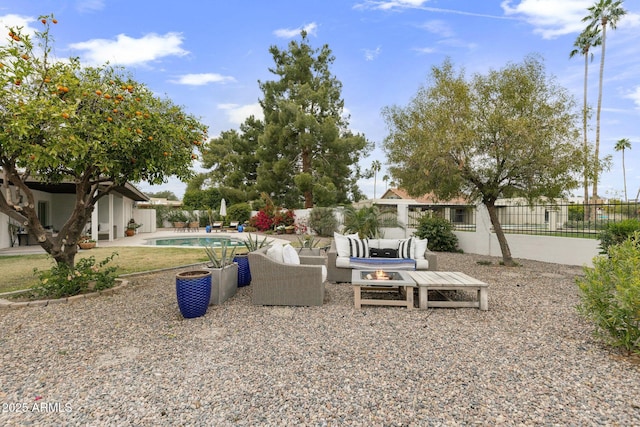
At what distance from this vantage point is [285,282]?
487cm

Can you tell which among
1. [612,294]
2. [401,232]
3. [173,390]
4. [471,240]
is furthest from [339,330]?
[401,232]

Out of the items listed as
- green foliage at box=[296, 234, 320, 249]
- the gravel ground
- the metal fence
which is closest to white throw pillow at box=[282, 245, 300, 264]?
the gravel ground

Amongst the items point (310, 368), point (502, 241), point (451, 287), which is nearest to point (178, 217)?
point (502, 241)

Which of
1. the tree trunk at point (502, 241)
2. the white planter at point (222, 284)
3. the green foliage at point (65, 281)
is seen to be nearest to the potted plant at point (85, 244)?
the green foliage at point (65, 281)

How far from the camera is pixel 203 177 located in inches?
1145

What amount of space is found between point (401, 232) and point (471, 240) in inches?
107

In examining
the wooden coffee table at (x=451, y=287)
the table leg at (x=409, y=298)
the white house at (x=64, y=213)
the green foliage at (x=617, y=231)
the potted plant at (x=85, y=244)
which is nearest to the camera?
the wooden coffee table at (x=451, y=287)

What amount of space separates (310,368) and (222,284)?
2.59 m

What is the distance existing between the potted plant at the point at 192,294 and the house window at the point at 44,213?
14347mm

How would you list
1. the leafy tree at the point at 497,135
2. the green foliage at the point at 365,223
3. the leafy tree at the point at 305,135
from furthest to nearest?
the leafy tree at the point at 305,135, the green foliage at the point at 365,223, the leafy tree at the point at 497,135

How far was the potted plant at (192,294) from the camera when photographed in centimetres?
426

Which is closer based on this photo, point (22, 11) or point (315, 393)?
point (315, 393)

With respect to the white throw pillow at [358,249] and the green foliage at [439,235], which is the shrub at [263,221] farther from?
the white throw pillow at [358,249]

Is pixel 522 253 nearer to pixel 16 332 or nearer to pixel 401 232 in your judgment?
pixel 401 232
